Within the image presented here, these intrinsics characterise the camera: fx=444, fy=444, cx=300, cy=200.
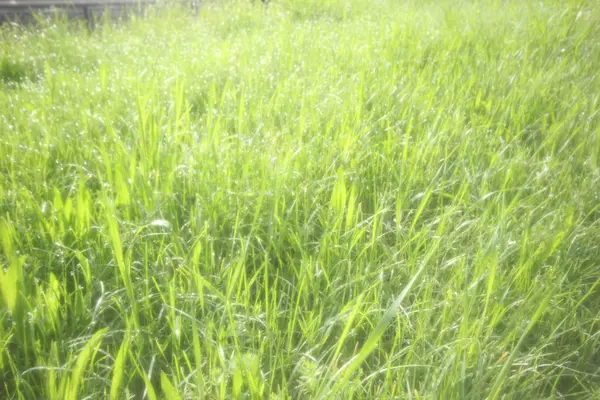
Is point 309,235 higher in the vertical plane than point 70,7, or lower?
lower

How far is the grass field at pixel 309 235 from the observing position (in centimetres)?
92

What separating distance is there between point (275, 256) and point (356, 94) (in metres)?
1.10

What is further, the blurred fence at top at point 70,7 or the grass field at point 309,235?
the blurred fence at top at point 70,7

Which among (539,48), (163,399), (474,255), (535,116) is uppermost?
(539,48)

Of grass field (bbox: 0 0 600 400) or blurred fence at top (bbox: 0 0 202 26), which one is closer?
grass field (bbox: 0 0 600 400)

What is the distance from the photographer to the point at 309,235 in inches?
53.2

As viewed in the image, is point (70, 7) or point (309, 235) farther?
point (70, 7)

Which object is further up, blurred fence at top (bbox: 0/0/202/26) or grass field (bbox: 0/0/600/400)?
blurred fence at top (bbox: 0/0/202/26)

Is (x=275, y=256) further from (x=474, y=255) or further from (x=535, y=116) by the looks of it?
(x=535, y=116)

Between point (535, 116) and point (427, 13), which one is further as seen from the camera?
point (427, 13)

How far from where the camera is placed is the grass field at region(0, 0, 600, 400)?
3.00 feet

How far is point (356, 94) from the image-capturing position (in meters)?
2.07

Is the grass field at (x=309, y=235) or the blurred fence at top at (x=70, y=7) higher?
the blurred fence at top at (x=70, y=7)

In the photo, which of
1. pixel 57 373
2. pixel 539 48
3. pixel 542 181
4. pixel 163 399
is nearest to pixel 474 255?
pixel 542 181
